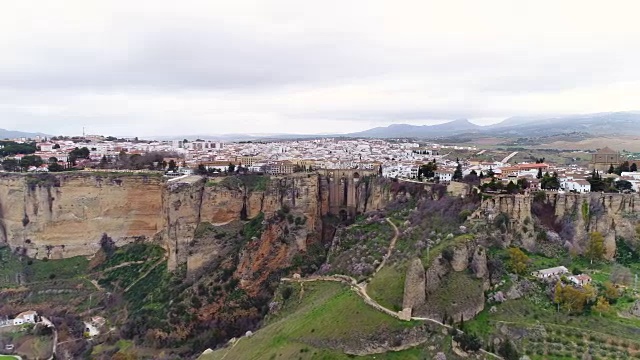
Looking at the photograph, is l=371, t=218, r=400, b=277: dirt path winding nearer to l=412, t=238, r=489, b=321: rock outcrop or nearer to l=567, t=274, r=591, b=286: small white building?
l=412, t=238, r=489, b=321: rock outcrop

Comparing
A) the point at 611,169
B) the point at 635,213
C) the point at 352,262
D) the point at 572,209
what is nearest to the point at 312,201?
the point at 352,262

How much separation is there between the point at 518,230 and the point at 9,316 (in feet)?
130

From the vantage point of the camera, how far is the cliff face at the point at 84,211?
52.5 meters

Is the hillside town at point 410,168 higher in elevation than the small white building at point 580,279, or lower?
higher

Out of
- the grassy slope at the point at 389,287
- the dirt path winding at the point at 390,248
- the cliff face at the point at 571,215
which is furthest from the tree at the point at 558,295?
the dirt path winding at the point at 390,248

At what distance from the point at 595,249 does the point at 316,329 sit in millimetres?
18296

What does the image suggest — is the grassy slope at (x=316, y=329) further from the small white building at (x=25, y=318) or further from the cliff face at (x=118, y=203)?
the small white building at (x=25, y=318)

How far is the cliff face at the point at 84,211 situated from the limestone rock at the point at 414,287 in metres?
28.8

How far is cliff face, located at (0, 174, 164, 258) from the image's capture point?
5250 cm

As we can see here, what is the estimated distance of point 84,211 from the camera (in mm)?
52969

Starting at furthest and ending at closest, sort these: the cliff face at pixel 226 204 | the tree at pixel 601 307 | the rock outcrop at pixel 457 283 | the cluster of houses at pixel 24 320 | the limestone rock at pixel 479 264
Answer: the cliff face at pixel 226 204, the cluster of houses at pixel 24 320, the limestone rock at pixel 479 264, the rock outcrop at pixel 457 283, the tree at pixel 601 307

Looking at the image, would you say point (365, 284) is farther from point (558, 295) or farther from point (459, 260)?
point (558, 295)

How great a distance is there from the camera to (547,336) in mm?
27125

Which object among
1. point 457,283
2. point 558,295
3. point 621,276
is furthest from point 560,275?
point 457,283
